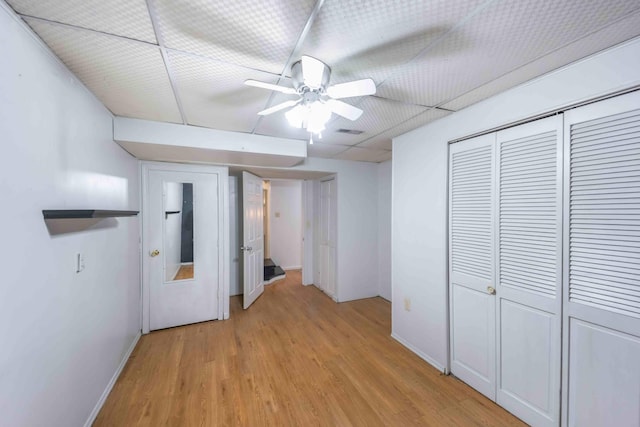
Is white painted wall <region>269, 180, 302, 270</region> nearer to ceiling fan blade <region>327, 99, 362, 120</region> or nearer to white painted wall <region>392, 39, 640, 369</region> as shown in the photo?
white painted wall <region>392, 39, 640, 369</region>

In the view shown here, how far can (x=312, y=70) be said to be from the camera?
3.87ft

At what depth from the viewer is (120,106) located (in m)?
1.96

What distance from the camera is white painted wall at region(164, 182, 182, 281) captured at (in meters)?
3.04

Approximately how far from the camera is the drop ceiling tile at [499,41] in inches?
40.8

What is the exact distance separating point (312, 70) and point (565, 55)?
1.41 meters

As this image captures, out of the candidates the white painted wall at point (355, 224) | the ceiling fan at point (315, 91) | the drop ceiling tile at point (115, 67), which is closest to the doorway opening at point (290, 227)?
the white painted wall at point (355, 224)

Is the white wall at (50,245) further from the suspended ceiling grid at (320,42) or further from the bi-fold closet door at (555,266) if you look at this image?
the bi-fold closet door at (555,266)

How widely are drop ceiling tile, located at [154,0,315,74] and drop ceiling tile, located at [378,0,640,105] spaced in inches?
29.2

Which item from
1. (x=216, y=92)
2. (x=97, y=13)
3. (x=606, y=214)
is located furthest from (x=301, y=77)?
(x=606, y=214)

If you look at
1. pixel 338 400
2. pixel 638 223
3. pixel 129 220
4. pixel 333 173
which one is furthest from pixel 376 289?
pixel 129 220

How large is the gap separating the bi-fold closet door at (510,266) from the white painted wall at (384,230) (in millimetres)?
1787

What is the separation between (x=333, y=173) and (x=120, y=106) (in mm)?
Answer: 2667

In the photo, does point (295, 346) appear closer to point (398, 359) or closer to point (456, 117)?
point (398, 359)

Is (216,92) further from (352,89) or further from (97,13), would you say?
(352,89)
